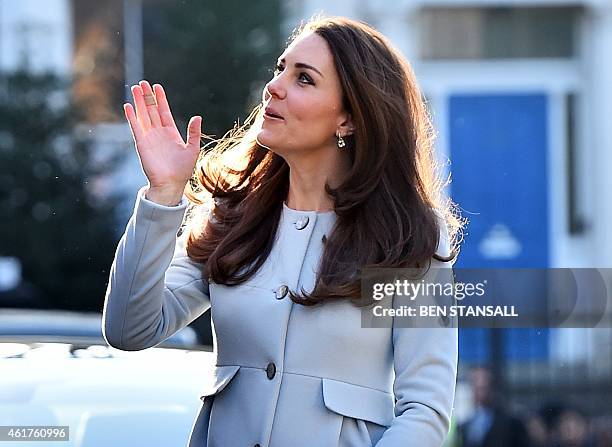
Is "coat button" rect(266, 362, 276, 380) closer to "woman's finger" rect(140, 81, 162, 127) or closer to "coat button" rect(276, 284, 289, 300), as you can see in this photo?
"coat button" rect(276, 284, 289, 300)

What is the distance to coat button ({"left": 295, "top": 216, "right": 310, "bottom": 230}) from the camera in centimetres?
296

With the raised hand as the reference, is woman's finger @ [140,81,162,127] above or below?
above

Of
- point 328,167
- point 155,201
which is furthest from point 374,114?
point 155,201

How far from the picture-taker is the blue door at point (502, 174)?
30.5 feet

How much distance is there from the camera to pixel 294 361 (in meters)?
2.78

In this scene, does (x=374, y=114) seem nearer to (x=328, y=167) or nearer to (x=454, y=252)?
(x=328, y=167)

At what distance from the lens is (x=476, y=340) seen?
7391 millimetres

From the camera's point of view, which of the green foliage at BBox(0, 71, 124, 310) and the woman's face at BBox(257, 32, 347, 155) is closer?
the woman's face at BBox(257, 32, 347, 155)

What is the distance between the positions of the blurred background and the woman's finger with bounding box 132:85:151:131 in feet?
17.6

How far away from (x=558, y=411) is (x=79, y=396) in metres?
4.42

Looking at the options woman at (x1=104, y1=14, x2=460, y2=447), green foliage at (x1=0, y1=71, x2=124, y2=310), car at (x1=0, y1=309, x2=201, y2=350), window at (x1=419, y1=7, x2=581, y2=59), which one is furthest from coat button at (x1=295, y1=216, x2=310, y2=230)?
window at (x1=419, y1=7, x2=581, y2=59)

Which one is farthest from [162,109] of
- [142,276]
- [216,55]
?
[216,55]

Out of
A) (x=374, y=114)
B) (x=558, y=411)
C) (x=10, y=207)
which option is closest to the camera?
(x=374, y=114)

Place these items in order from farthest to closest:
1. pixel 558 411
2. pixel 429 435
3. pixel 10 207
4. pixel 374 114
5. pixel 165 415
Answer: pixel 10 207, pixel 558 411, pixel 165 415, pixel 374 114, pixel 429 435
